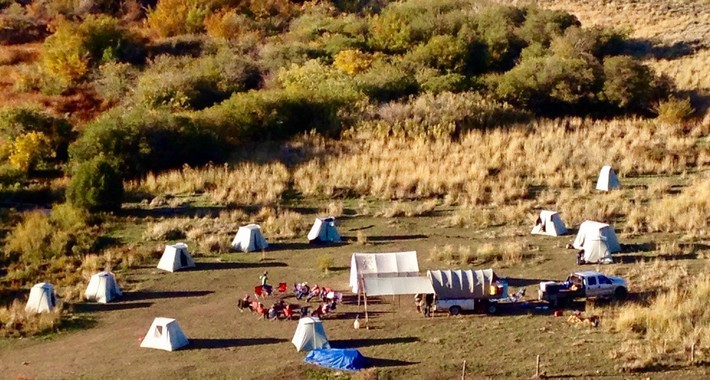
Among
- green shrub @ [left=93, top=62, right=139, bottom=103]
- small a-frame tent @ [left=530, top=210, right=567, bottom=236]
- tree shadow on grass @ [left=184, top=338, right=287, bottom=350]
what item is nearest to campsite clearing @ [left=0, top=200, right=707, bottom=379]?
tree shadow on grass @ [left=184, top=338, right=287, bottom=350]

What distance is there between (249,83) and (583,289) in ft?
111

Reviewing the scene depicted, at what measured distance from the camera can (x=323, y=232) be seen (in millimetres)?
32562

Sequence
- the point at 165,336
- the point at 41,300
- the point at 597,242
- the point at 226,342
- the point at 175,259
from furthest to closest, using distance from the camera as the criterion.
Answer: the point at 175,259, the point at 597,242, the point at 41,300, the point at 226,342, the point at 165,336

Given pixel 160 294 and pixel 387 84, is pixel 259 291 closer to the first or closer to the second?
pixel 160 294

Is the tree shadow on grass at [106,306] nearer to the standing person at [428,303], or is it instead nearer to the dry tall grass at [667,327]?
the standing person at [428,303]

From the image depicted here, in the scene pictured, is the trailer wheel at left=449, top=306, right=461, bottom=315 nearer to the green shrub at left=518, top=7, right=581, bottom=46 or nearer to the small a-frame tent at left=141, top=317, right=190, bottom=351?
the small a-frame tent at left=141, top=317, right=190, bottom=351

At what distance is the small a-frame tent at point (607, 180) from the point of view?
37812 mm

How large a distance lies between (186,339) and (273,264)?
6.91 meters

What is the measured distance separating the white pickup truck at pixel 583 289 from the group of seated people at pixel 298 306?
5.47m

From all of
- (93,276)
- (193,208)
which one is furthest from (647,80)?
(93,276)

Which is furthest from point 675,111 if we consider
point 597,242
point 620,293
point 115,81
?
point 115,81

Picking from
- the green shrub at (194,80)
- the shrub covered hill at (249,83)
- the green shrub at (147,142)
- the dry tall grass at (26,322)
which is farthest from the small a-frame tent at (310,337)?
the green shrub at (194,80)

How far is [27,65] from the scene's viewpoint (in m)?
59.6

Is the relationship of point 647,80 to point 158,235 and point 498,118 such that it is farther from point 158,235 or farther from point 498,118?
point 158,235
